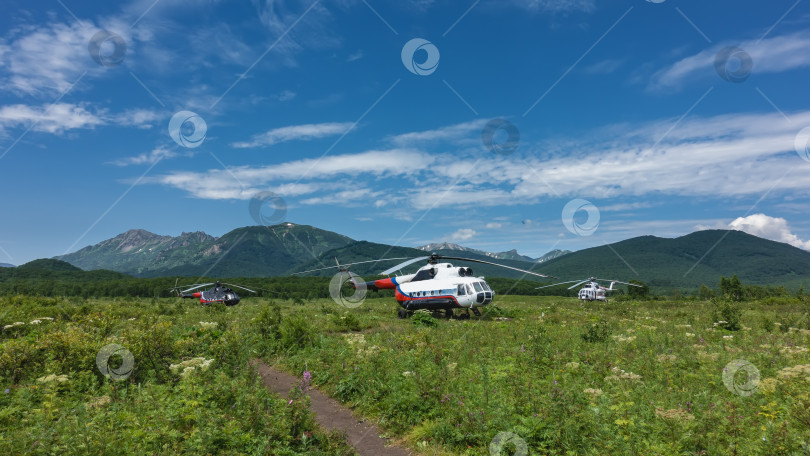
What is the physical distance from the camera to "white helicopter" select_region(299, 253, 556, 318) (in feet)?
80.5

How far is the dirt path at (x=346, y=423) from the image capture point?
341 inches

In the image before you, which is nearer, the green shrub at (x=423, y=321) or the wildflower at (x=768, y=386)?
the wildflower at (x=768, y=386)

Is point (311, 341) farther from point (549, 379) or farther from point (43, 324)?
point (43, 324)

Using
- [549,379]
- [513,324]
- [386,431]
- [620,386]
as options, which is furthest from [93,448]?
[513,324]

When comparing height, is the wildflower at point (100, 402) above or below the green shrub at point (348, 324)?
below

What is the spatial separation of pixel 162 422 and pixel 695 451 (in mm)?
10178

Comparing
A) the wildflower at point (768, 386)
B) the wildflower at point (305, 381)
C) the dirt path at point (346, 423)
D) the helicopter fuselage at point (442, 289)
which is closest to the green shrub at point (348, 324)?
the helicopter fuselage at point (442, 289)

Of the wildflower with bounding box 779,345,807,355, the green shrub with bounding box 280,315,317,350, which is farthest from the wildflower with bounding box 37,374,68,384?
the wildflower with bounding box 779,345,807,355

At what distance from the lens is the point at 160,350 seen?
12.8 meters

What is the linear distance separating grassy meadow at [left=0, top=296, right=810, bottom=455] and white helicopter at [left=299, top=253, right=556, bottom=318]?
24.5 ft

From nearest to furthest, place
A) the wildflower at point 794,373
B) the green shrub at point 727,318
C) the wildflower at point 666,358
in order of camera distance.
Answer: the wildflower at point 794,373
the wildflower at point 666,358
the green shrub at point 727,318

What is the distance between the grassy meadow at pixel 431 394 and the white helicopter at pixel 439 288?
24.5 ft

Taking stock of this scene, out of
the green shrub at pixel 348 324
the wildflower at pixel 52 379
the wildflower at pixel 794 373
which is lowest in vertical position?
the wildflower at pixel 794 373

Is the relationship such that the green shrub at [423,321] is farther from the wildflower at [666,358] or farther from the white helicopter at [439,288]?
the wildflower at [666,358]
